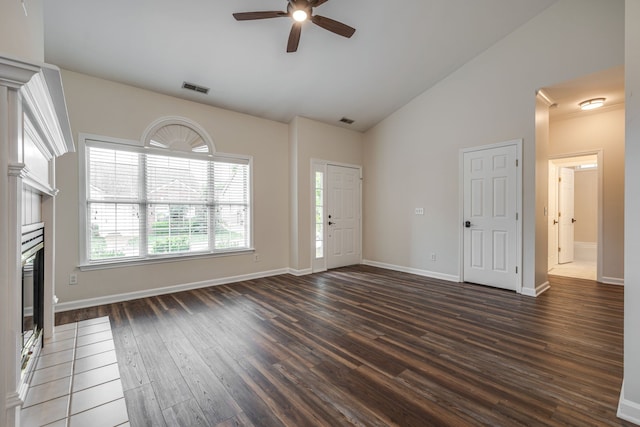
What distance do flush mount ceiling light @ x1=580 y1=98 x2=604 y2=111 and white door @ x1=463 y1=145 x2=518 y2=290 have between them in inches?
56.9

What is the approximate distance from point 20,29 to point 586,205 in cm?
999

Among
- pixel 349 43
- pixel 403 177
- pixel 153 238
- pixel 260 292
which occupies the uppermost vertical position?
pixel 349 43

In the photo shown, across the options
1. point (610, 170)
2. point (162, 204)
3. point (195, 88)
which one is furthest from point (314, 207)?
point (610, 170)

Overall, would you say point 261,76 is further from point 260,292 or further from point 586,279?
point 586,279

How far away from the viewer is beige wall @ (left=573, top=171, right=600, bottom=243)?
6.82 metres

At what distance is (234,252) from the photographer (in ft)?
15.7

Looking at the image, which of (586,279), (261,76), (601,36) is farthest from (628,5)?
(586,279)

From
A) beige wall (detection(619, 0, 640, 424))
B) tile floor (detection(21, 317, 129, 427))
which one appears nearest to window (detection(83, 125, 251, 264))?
tile floor (detection(21, 317, 129, 427))

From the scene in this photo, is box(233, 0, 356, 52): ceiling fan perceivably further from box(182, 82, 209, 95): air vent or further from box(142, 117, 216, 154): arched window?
box(142, 117, 216, 154): arched window

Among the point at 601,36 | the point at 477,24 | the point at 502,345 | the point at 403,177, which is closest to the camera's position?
the point at 502,345

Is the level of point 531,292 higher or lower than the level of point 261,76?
lower

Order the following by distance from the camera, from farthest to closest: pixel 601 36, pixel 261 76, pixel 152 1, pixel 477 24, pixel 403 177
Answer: pixel 403 177
pixel 261 76
pixel 477 24
pixel 601 36
pixel 152 1

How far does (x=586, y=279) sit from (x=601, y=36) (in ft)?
12.4

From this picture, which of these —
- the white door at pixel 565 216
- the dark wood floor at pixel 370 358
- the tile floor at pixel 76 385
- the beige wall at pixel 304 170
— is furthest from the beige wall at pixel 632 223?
the white door at pixel 565 216
